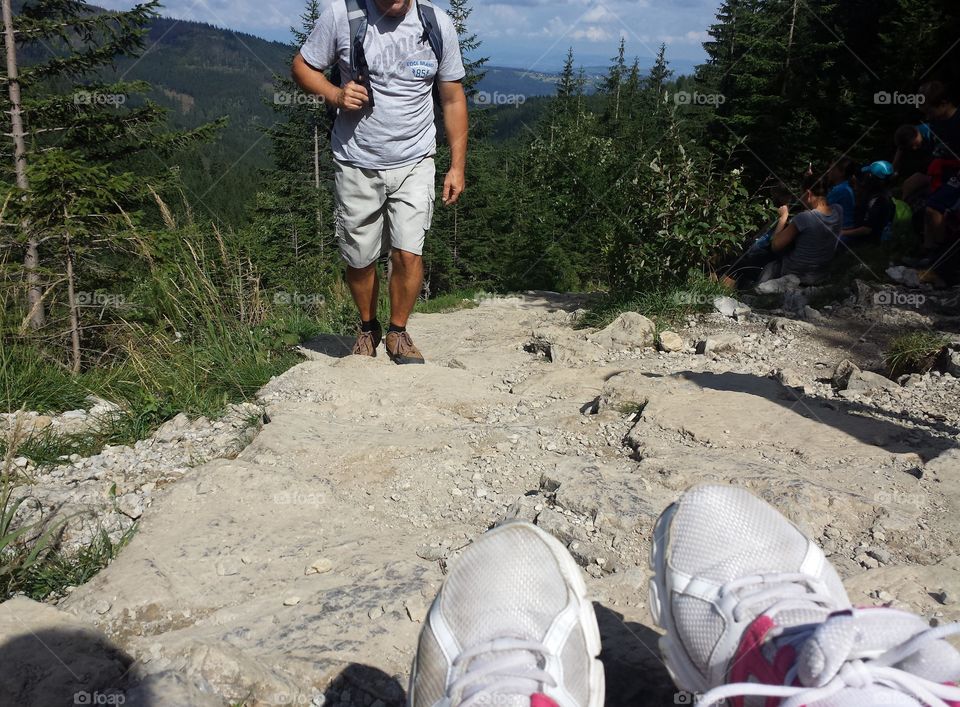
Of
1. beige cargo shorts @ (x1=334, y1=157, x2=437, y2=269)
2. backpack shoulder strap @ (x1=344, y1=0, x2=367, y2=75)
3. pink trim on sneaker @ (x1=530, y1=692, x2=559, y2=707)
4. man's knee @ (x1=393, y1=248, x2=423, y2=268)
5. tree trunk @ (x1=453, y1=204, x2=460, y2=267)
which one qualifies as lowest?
tree trunk @ (x1=453, y1=204, x2=460, y2=267)

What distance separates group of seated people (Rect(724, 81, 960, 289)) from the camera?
6.36 meters

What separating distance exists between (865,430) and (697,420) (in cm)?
74

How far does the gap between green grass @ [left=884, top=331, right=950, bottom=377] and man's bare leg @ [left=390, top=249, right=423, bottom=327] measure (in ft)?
9.64

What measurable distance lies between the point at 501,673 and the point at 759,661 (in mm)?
435

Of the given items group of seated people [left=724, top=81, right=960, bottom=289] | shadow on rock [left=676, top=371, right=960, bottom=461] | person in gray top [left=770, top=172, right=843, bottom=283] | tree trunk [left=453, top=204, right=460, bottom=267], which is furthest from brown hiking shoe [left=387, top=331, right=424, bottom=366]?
tree trunk [left=453, top=204, right=460, bottom=267]

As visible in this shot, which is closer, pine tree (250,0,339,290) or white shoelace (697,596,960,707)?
white shoelace (697,596,960,707)

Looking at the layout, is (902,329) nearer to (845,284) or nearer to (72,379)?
(845,284)

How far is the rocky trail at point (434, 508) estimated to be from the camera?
1.67 metres

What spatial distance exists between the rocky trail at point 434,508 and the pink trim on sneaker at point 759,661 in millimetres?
406

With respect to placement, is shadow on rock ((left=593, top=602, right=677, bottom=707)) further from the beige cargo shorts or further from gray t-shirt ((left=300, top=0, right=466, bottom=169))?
gray t-shirt ((left=300, top=0, right=466, bottom=169))

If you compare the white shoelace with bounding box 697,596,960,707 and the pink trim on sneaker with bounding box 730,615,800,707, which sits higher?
the white shoelace with bounding box 697,596,960,707

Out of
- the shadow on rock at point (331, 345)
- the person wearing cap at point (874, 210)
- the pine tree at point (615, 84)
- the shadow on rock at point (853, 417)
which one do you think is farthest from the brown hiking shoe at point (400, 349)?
the pine tree at point (615, 84)

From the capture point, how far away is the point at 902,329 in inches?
198

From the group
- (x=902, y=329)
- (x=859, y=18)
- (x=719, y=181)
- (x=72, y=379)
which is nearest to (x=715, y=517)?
(x=72, y=379)
